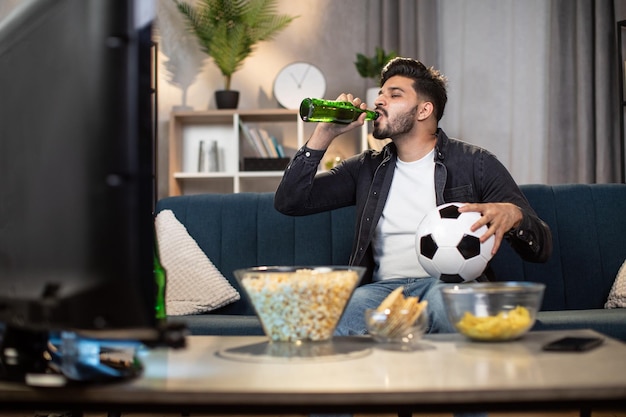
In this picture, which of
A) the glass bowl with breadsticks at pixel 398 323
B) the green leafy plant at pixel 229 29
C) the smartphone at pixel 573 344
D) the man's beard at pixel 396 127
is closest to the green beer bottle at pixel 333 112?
the man's beard at pixel 396 127

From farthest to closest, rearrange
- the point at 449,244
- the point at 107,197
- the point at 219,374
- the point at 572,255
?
the point at 572,255
the point at 449,244
the point at 219,374
the point at 107,197

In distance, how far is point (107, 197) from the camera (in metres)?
0.73

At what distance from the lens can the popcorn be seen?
3.51 ft

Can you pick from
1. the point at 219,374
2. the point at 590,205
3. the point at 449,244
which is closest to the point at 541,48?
the point at 590,205

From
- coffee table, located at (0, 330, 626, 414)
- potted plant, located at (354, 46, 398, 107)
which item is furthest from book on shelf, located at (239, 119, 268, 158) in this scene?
coffee table, located at (0, 330, 626, 414)

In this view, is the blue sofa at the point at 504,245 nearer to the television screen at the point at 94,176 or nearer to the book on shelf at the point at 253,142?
the book on shelf at the point at 253,142

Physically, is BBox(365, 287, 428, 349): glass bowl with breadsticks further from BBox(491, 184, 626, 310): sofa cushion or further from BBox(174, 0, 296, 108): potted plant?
BBox(174, 0, 296, 108): potted plant

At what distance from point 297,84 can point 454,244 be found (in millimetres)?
3125

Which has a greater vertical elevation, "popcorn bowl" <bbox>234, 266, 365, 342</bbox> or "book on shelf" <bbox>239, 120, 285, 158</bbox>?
"book on shelf" <bbox>239, 120, 285, 158</bbox>

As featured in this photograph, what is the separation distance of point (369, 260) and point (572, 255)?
83cm

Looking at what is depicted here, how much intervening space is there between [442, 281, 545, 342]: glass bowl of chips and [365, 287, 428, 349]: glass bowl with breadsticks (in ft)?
0.16

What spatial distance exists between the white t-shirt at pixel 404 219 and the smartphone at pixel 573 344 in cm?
127

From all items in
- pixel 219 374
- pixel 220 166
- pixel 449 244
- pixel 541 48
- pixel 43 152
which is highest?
pixel 541 48

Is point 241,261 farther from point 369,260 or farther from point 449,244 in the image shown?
point 449,244
